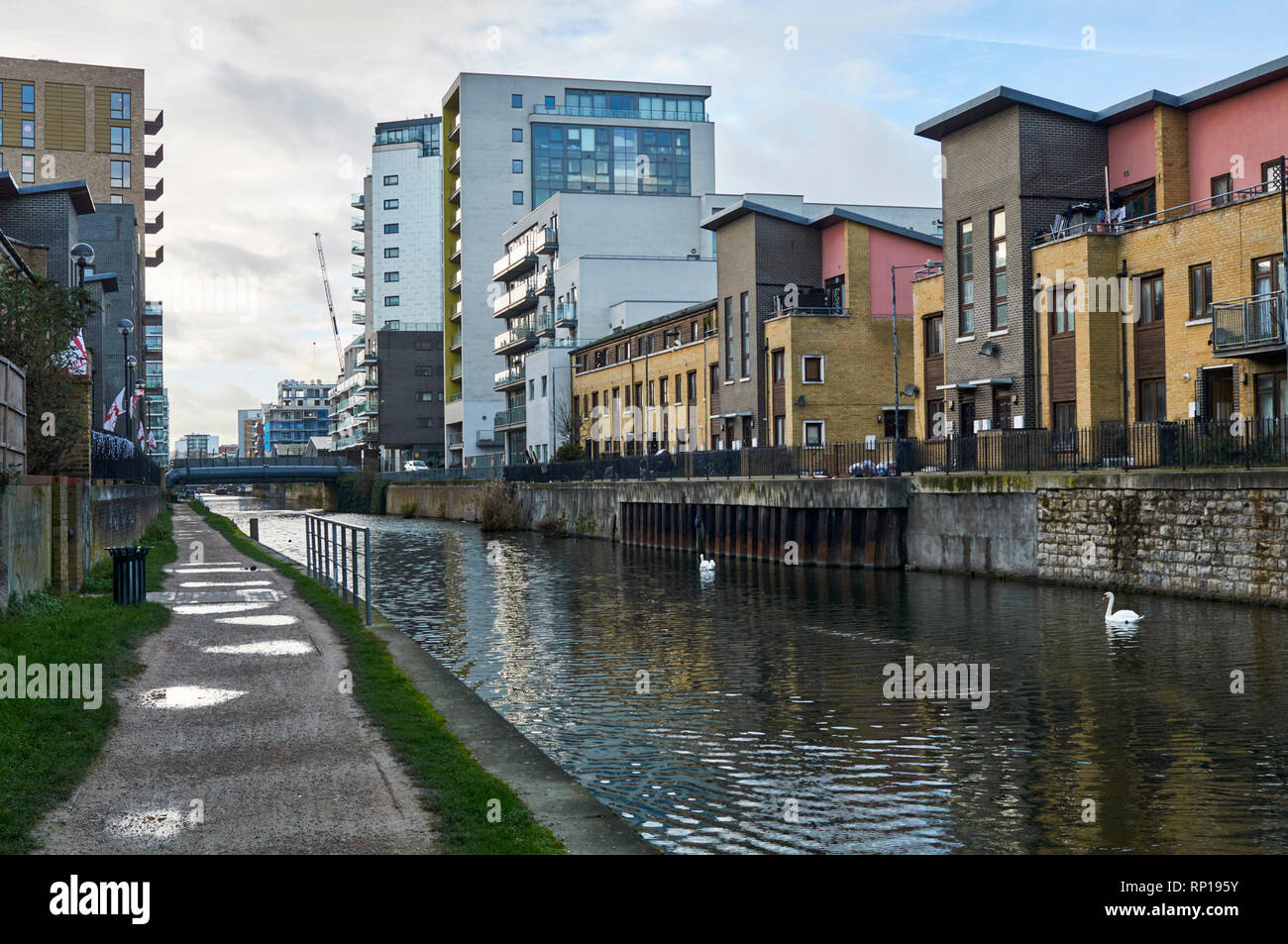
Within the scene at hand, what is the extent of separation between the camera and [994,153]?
4100cm

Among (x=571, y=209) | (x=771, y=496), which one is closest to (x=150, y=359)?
(x=571, y=209)

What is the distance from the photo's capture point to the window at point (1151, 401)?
36.0 m

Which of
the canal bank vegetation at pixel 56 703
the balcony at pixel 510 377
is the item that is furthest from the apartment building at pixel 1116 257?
the balcony at pixel 510 377

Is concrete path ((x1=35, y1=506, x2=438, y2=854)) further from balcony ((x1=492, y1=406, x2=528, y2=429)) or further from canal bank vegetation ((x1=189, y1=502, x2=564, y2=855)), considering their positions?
balcony ((x1=492, y1=406, x2=528, y2=429))

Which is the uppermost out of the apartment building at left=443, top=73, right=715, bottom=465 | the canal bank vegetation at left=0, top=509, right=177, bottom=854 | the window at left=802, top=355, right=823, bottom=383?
the apartment building at left=443, top=73, right=715, bottom=465

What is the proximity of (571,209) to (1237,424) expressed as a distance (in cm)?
6747

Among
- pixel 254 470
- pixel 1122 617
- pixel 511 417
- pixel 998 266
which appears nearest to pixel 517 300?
pixel 511 417

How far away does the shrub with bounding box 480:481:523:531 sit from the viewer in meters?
65.8

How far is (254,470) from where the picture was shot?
112 m

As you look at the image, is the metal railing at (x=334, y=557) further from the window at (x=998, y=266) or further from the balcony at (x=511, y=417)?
the balcony at (x=511, y=417)

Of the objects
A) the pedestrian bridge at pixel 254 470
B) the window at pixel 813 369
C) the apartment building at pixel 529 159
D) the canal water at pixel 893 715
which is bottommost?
the canal water at pixel 893 715

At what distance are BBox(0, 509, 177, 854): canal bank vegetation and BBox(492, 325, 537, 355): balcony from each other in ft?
238

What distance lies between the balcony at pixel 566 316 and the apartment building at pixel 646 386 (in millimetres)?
2077

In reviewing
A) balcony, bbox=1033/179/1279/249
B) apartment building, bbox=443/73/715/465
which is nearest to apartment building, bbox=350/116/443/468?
apartment building, bbox=443/73/715/465
